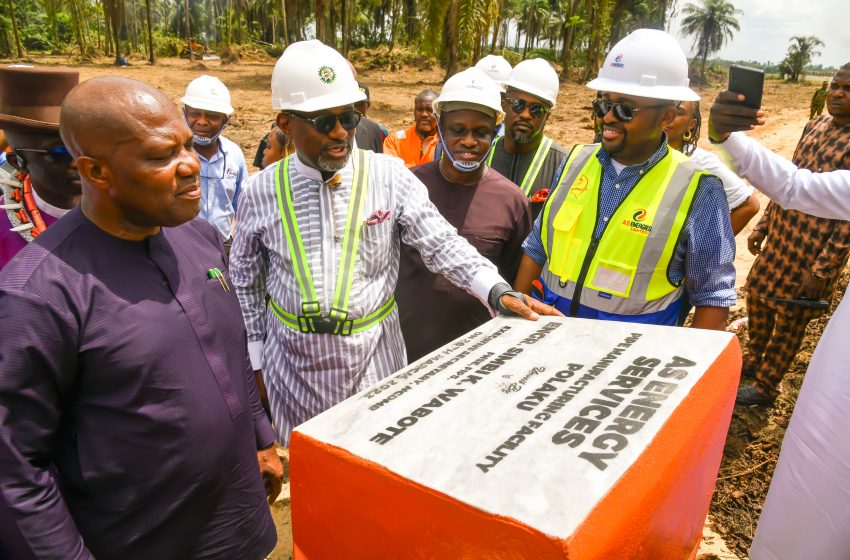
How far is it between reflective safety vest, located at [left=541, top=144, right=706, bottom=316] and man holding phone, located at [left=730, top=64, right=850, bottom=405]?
1787mm

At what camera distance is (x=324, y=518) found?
1.17 meters

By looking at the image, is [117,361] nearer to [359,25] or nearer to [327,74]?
[327,74]

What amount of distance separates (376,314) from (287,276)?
366 millimetres

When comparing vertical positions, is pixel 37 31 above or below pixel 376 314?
above

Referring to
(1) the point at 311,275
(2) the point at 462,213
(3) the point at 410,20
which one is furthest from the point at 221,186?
(3) the point at 410,20

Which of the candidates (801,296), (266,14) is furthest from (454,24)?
(266,14)

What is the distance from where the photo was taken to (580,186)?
2.33 metres

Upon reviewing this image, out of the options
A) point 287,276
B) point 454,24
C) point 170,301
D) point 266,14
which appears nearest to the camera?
point 170,301

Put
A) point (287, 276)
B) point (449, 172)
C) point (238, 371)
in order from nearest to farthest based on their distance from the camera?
1. point (238, 371)
2. point (287, 276)
3. point (449, 172)

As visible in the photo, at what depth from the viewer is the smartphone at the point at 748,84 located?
2.02m

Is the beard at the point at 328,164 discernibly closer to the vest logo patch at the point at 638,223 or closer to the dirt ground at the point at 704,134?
the vest logo patch at the point at 638,223

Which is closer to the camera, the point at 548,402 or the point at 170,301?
the point at 548,402

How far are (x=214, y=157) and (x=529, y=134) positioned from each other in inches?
87.6

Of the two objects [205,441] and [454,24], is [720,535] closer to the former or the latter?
[205,441]
